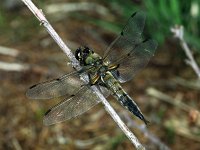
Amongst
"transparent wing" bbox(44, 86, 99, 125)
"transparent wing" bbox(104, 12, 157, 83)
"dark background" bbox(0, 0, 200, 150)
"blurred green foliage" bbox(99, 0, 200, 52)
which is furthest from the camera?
"blurred green foliage" bbox(99, 0, 200, 52)

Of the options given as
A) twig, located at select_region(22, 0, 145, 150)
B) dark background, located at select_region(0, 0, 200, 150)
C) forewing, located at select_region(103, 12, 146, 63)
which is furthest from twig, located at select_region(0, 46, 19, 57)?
twig, located at select_region(22, 0, 145, 150)

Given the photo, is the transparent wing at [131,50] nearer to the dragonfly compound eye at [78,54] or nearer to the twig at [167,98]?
the dragonfly compound eye at [78,54]

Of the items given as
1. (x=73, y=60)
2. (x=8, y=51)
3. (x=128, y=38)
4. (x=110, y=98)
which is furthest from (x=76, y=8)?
(x=73, y=60)

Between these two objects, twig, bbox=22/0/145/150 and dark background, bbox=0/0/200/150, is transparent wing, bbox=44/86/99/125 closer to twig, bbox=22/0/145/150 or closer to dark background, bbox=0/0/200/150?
twig, bbox=22/0/145/150

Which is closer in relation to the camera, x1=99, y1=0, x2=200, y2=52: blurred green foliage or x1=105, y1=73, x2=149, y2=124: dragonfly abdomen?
x1=105, y1=73, x2=149, y2=124: dragonfly abdomen

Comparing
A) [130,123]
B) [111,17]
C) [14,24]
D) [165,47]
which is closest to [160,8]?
[165,47]

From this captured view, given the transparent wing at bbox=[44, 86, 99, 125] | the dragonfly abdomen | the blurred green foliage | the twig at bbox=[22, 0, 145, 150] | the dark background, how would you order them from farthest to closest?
the blurred green foliage, the dark background, the dragonfly abdomen, the transparent wing at bbox=[44, 86, 99, 125], the twig at bbox=[22, 0, 145, 150]

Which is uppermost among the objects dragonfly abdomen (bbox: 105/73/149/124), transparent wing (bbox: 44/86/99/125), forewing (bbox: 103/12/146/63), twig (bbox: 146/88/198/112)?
forewing (bbox: 103/12/146/63)

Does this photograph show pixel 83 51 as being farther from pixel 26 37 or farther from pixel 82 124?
pixel 26 37
